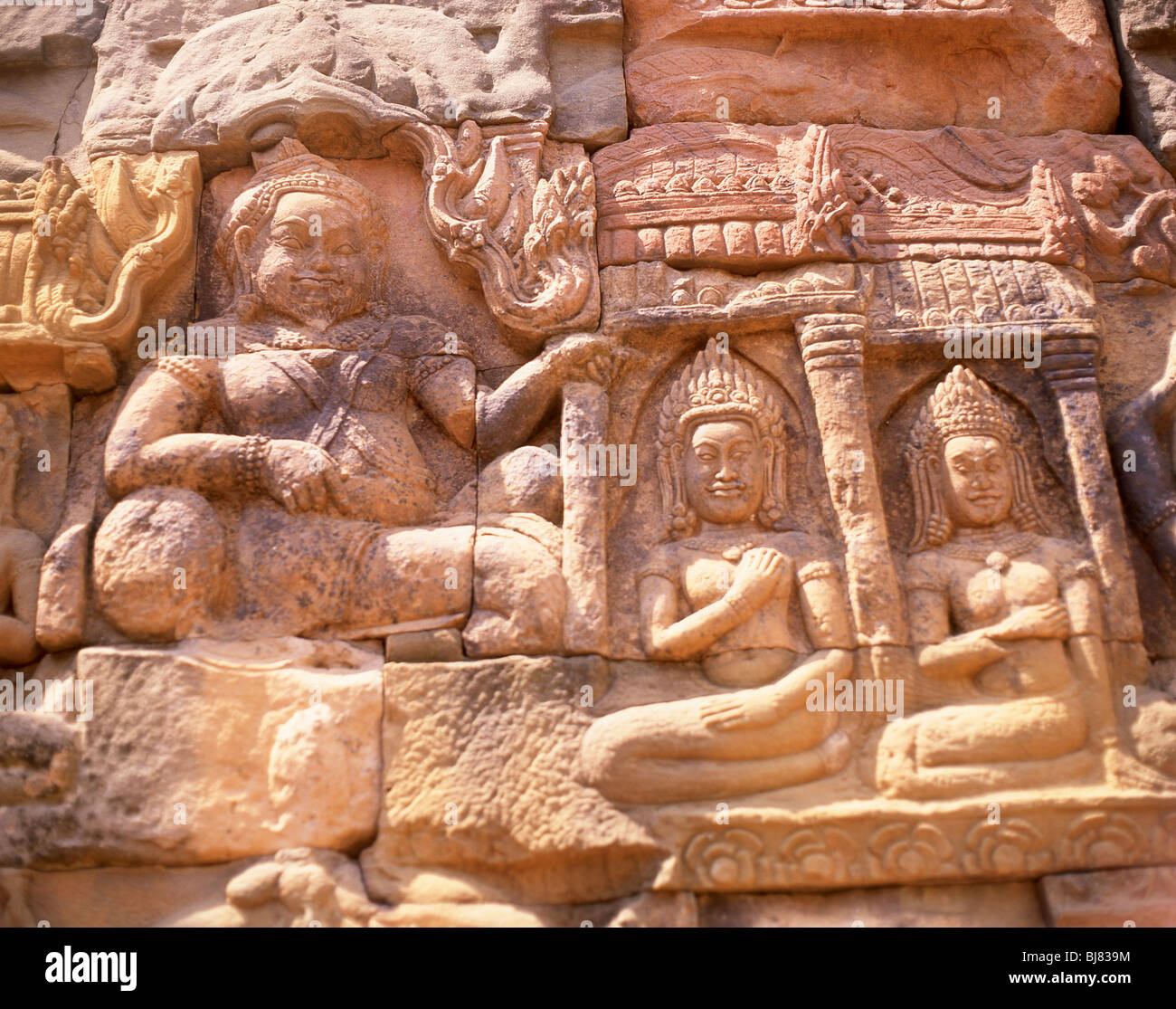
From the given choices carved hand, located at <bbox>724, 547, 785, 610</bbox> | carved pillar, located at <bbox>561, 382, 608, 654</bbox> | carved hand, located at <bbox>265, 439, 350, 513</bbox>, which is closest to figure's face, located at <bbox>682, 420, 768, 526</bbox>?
carved hand, located at <bbox>724, 547, 785, 610</bbox>

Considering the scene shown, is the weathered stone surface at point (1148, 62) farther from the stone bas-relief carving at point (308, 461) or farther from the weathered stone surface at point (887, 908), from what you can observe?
the weathered stone surface at point (887, 908)

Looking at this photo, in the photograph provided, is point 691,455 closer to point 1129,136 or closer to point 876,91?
point 876,91

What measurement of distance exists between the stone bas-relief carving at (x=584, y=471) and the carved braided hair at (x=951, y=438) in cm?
2

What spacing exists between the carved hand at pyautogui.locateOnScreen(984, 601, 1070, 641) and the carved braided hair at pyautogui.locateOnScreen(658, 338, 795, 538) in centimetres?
94

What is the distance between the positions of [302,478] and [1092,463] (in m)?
3.30

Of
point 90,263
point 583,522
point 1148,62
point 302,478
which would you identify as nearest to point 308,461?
point 302,478

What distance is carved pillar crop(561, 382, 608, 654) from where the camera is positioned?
4426mm

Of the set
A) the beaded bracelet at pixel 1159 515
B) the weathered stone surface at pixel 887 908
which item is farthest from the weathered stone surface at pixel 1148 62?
the weathered stone surface at pixel 887 908

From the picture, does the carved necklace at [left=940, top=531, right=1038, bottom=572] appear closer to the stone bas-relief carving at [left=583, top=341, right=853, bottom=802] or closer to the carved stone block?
the stone bas-relief carving at [left=583, top=341, right=853, bottom=802]

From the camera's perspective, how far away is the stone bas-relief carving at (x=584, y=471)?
13.6 ft

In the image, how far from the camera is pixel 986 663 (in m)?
4.41

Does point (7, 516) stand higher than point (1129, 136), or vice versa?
point (1129, 136)
